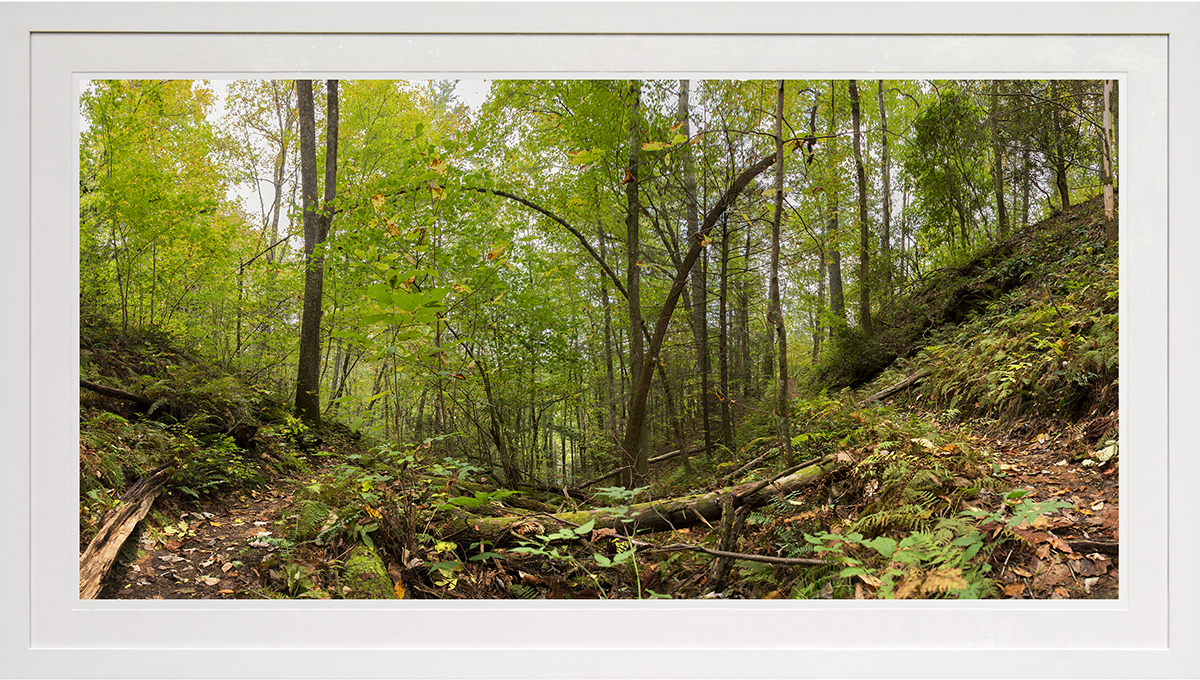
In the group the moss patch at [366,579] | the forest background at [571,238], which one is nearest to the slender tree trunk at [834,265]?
the forest background at [571,238]

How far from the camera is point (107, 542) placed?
1.56 meters

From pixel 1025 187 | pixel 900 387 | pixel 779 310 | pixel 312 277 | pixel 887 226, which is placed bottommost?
pixel 900 387

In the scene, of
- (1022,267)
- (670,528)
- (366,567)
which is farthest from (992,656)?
(366,567)

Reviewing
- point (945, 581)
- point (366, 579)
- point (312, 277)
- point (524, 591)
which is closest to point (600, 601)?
point (524, 591)

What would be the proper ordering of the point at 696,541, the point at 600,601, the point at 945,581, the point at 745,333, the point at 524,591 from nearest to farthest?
the point at 945,581
the point at 600,601
the point at 524,591
the point at 696,541
the point at 745,333

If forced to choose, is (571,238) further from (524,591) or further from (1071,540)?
(1071,540)

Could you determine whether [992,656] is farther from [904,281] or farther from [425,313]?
[425,313]

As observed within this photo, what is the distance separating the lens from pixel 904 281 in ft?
7.34

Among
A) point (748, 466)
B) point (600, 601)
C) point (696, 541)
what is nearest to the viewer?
point (600, 601)

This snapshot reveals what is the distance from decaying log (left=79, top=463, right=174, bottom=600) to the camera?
1552 mm

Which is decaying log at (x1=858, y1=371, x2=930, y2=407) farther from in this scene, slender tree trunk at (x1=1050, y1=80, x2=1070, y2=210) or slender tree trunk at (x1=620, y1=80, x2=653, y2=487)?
slender tree trunk at (x1=620, y1=80, x2=653, y2=487)

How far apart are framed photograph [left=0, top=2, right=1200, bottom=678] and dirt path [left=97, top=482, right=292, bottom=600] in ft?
0.16

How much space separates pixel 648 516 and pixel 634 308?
3.42 feet

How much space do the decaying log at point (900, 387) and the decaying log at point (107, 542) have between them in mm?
3229
